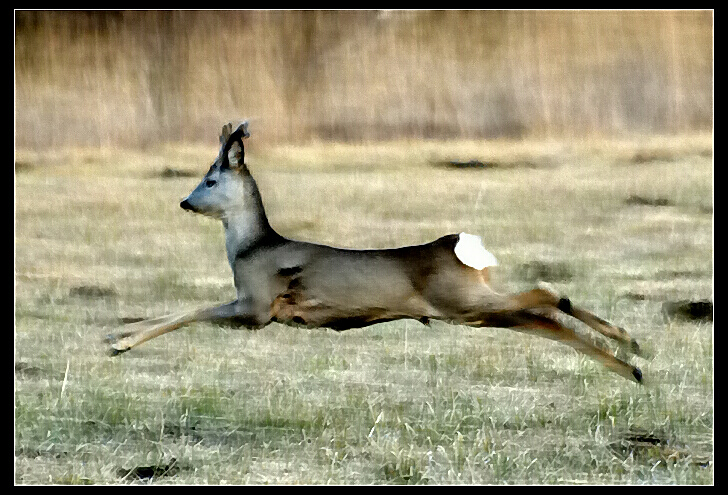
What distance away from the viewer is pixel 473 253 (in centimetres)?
417

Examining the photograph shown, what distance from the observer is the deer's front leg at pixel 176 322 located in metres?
4.18

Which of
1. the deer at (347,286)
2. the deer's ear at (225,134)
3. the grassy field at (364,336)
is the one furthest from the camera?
the deer's ear at (225,134)

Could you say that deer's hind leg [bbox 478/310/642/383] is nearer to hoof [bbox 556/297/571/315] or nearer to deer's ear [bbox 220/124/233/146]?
hoof [bbox 556/297/571/315]

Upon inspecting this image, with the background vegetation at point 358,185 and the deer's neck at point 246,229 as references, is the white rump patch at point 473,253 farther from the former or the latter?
the deer's neck at point 246,229

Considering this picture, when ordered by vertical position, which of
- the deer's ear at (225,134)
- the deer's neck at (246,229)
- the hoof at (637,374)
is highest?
the deer's ear at (225,134)

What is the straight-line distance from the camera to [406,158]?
171 inches

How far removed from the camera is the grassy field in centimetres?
396

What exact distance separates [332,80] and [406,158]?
0.42 meters

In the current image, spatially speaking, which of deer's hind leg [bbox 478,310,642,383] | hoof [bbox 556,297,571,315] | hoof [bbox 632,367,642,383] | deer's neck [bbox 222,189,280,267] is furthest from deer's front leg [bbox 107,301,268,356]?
hoof [bbox 632,367,642,383]

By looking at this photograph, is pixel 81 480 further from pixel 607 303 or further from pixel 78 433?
pixel 607 303

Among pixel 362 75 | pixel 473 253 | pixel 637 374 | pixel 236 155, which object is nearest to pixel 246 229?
pixel 236 155

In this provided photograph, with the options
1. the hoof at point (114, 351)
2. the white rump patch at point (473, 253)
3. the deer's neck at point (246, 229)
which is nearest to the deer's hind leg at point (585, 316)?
the white rump patch at point (473, 253)

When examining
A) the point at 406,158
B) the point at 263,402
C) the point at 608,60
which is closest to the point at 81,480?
the point at 263,402

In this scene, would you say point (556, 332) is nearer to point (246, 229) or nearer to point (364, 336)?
point (364, 336)
